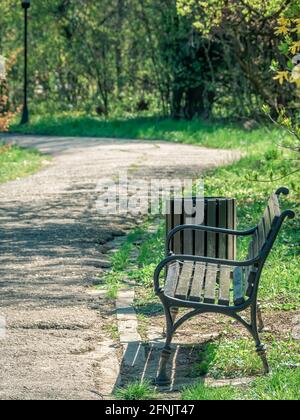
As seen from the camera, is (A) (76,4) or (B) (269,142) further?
(A) (76,4)

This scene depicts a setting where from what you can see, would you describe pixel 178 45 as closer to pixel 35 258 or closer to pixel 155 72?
pixel 155 72

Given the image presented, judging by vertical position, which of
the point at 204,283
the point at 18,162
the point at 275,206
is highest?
the point at 275,206

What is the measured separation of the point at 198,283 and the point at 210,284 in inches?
4.3

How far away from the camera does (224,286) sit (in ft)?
22.8

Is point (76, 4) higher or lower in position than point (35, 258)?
higher

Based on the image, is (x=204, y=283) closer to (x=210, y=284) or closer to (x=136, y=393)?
(x=210, y=284)

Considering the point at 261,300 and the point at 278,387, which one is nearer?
the point at 278,387

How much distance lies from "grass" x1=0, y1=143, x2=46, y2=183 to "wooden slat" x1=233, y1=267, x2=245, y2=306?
10.8 m

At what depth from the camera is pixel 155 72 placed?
3238cm

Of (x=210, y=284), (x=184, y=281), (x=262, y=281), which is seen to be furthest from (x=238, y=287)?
(x=262, y=281)

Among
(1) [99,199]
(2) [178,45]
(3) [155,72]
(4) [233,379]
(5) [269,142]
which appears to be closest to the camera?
(4) [233,379]
